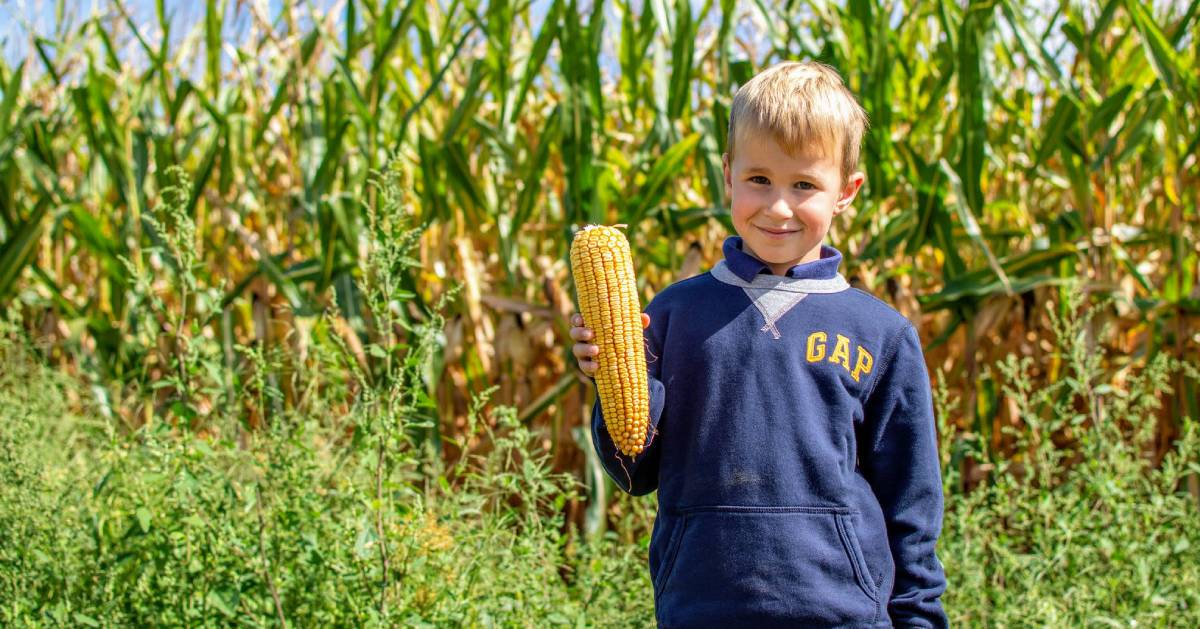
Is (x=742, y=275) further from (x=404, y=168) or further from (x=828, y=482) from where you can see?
(x=404, y=168)

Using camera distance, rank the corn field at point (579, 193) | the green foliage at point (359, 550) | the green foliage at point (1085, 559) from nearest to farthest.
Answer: the green foliage at point (359, 550), the green foliage at point (1085, 559), the corn field at point (579, 193)

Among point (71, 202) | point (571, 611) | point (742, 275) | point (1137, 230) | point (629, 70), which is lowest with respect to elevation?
point (571, 611)

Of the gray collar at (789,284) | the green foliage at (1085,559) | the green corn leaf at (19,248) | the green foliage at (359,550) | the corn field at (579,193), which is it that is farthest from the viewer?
the green corn leaf at (19,248)

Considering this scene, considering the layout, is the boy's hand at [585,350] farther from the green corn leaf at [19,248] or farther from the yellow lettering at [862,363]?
the green corn leaf at [19,248]

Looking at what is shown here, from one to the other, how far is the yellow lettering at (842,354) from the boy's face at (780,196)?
15cm

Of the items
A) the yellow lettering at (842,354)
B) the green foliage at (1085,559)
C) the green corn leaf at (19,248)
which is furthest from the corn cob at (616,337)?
the green corn leaf at (19,248)

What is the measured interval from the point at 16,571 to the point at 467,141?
2653mm

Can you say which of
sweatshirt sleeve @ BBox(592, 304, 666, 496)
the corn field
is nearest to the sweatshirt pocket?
sweatshirt sleeve @ BBox(592, 304, 666, 496)

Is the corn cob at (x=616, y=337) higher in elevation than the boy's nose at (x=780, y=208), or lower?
lower

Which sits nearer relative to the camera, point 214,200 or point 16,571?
point 16,571

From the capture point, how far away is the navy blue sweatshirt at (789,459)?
1.59m

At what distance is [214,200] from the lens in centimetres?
470

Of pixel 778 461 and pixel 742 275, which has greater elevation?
pixel 742 275

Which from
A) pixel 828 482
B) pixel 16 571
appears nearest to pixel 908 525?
pixel 828 482
